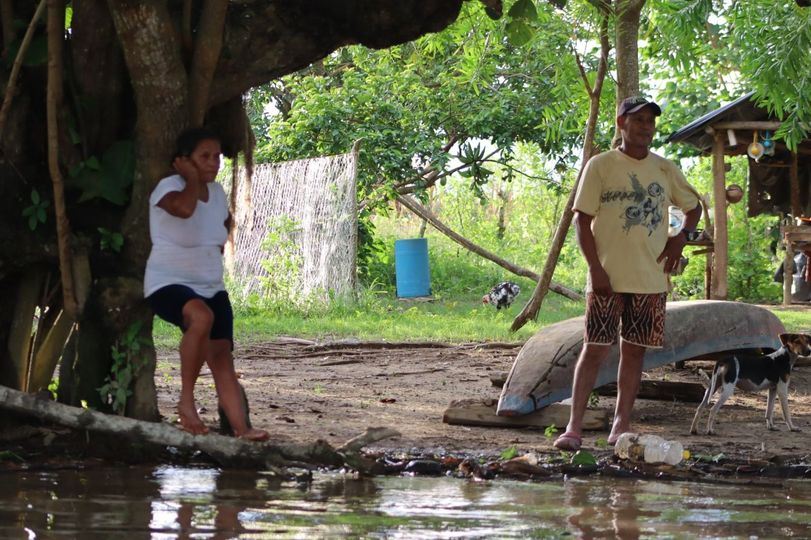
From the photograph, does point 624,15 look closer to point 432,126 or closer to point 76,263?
point 76,263

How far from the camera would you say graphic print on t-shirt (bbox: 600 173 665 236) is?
6.07 meters

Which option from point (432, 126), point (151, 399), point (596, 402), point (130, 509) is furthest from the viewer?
point (432, 126)

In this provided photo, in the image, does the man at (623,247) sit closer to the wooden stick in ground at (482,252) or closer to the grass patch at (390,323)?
the grass patch at (390,323)

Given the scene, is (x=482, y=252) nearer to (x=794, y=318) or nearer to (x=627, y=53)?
(x=794, y=318)

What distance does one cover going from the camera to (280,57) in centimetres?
598

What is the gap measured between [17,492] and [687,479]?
2987mm

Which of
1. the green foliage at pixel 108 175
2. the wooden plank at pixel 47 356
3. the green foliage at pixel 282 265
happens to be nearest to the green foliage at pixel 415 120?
the green foliage at pixel 282 265

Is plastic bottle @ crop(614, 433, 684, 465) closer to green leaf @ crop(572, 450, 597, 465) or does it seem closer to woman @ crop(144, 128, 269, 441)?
green leaf @ crop(572, 450, 597, 465)

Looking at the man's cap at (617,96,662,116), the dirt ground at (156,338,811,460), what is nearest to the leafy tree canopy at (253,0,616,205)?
the dirt ground at (156,338,811,460)

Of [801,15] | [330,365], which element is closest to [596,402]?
[330,365]

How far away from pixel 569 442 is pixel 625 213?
126 centimetres

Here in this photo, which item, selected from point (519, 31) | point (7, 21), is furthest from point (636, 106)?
point (7, 21)

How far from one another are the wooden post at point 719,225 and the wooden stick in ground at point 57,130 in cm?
1101

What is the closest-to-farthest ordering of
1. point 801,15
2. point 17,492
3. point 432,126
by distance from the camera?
point 17,492, point 801,15, point 432,126
